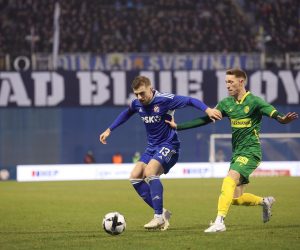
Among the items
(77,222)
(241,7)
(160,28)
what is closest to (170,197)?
(77,222)

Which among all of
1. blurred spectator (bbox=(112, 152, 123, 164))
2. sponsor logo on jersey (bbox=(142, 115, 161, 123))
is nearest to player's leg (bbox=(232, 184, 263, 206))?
sponsor logo on jersey (bbox=(142, 115, 161, 123))

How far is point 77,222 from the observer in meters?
12.8

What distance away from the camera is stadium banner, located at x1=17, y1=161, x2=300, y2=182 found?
3092cm

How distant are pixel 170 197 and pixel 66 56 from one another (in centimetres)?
1499

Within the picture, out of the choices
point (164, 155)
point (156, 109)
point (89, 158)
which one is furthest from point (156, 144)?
point (89, 158)

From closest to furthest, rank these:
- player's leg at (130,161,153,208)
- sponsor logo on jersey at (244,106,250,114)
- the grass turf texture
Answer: the grass turf texture, sponsor logo on jersey at (244,106,250,114), player's leg at (130,161,153,208)

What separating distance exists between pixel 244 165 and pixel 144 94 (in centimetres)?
165

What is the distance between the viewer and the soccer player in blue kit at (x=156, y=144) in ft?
35.8

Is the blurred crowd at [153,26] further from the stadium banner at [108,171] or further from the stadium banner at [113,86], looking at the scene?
the stadium banner at [108,171]

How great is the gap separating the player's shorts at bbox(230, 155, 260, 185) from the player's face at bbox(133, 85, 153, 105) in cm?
142

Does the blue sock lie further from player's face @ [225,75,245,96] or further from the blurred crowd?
the blurred crowd

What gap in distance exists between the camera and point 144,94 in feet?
36.0

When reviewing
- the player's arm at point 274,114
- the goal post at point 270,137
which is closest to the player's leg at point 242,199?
the player's arm at point 274,114

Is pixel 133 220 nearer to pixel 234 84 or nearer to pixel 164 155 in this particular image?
pixel 164 155
